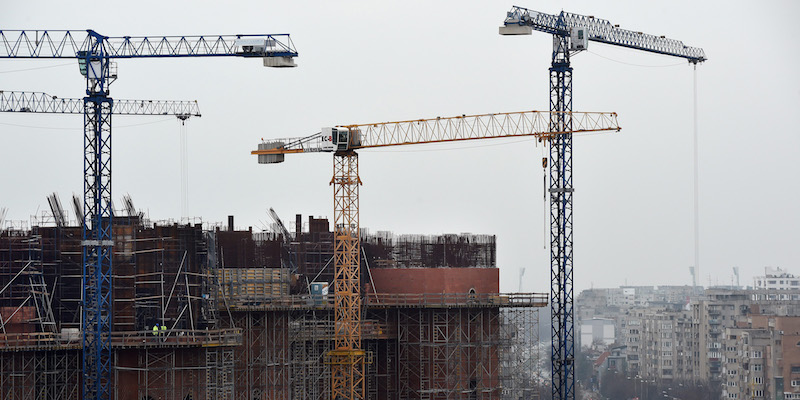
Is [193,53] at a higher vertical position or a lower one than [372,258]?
higher

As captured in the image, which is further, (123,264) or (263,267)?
(263,267)

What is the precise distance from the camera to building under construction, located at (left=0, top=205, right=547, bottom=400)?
72938 mm

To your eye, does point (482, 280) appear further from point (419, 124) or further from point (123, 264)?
point (123, 264)

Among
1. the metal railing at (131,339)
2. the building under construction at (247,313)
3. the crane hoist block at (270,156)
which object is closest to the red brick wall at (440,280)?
the building under construction at (247,313)

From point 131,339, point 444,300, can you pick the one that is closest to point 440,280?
point 444,300

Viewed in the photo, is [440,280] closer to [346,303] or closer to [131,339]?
[346,303]

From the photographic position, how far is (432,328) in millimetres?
91375

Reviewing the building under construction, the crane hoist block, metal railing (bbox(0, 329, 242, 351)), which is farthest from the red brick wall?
metal railing (bbox(0, 329, 242, 351))

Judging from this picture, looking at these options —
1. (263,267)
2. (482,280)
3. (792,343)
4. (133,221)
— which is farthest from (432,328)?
(792,343)

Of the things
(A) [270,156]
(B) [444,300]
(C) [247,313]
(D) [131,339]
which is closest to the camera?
(D) [131,339]

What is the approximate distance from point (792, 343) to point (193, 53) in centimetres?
10103

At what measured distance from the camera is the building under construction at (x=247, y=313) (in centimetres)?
7294

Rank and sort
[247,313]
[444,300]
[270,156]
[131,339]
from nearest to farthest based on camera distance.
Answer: [131,339] < [247,313] < [444,300] < [270,156]

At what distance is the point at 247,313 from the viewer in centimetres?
8225
